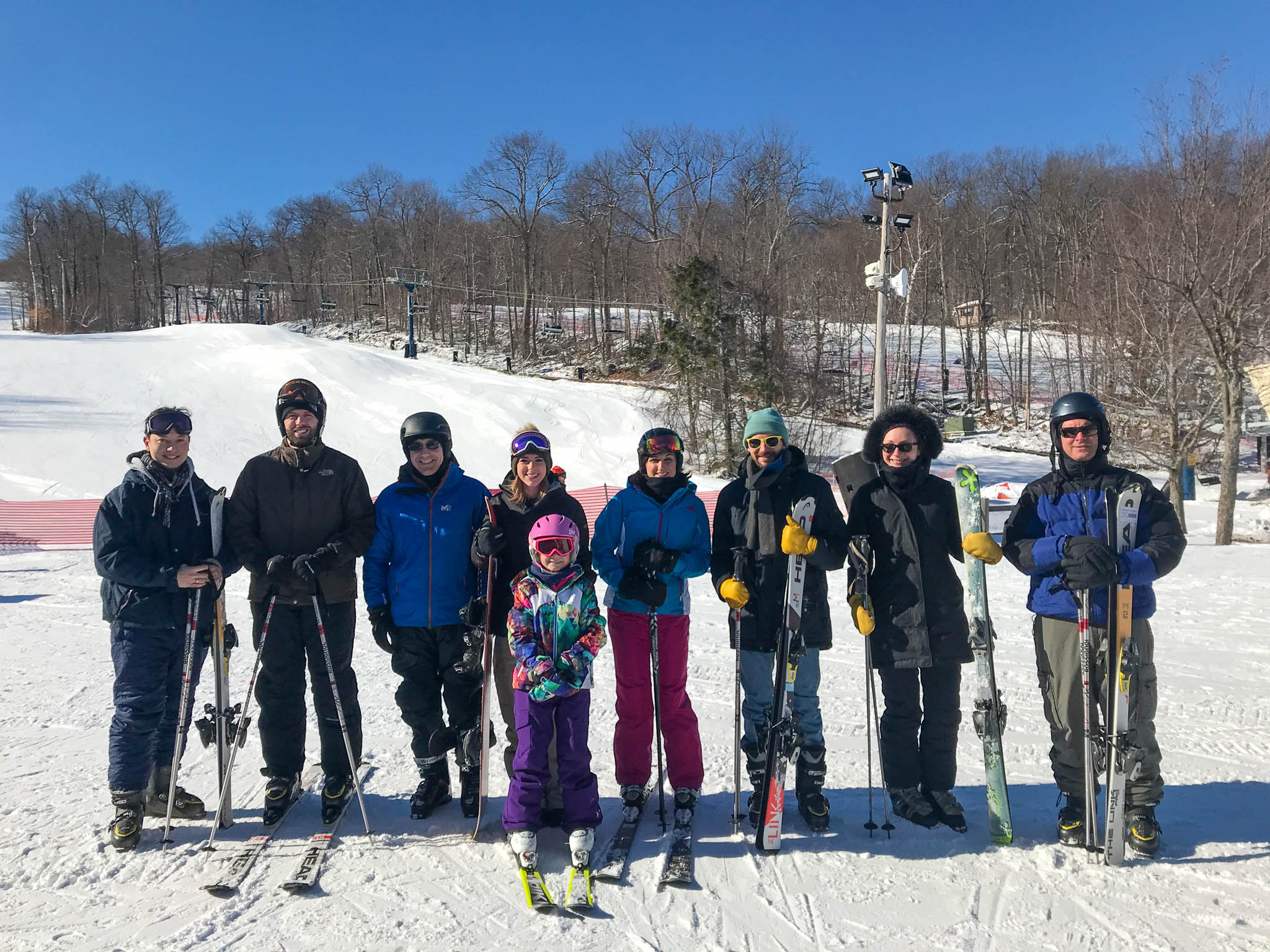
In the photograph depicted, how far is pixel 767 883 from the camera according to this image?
3115 millimetres

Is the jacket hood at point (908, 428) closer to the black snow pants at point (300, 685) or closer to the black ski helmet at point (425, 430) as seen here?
the black ski helmet at point (425, 430)

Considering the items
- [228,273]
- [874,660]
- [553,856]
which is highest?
[228,273]

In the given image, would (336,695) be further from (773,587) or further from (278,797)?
(773,587)

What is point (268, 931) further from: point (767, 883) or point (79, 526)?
Result: point (79, 526)

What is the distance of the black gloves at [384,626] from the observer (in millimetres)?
3561

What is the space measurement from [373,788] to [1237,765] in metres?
4.52

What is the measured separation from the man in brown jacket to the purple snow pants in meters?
0.89

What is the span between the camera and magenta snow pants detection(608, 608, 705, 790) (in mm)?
3576

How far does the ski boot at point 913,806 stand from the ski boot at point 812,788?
1.05 feet

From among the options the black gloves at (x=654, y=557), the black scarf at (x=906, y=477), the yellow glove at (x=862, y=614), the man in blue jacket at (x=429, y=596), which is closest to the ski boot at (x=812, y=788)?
the yellow glove at (x=862, y=614)

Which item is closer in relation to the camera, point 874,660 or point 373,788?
point 874,660

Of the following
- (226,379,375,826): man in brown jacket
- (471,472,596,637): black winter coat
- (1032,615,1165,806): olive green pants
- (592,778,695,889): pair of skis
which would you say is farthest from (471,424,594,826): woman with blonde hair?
(1032,615,1165,806): olive green pants

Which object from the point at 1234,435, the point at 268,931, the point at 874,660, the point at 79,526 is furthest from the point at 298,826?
the point at 1234,435

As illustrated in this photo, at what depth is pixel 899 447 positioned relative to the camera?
11.5 ft
